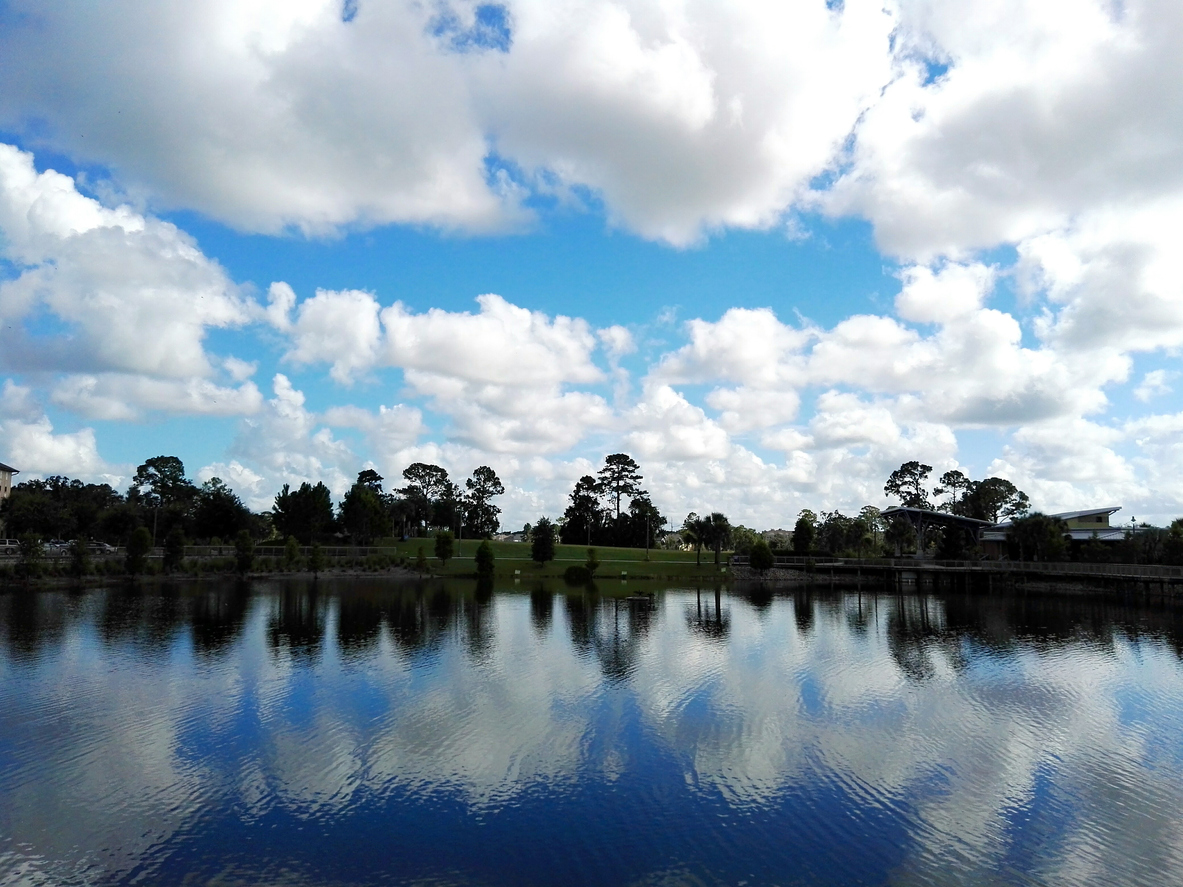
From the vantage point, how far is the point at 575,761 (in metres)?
21.6

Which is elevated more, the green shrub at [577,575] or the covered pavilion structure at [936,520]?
the covered pavilion structure at [936,520]

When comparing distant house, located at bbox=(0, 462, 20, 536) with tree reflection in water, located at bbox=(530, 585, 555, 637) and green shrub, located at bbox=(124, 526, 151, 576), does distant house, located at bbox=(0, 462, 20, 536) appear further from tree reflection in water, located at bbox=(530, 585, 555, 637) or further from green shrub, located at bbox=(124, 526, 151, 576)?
tree reflection in water, located at bbox=(530, 585, 555, 637)

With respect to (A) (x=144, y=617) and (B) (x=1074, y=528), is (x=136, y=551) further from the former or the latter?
(B) (x=1074, y=528)

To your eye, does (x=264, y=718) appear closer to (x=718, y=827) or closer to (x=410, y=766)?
(x=410, y=766)

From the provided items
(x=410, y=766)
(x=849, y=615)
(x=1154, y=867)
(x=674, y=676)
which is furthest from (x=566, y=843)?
(x=849, y=615)

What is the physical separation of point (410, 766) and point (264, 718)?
295 inches

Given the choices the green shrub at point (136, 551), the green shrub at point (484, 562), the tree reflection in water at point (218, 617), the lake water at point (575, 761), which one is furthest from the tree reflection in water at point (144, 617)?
the green shrub at point (484, 562)

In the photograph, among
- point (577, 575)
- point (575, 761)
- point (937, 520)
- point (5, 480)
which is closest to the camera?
point (575, 761)

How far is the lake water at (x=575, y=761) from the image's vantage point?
15.6 metres

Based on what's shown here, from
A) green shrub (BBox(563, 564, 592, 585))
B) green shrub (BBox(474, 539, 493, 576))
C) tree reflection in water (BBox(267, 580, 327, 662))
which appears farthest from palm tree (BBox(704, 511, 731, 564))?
tree reflection in water (BBox(267, 580, 327, 662))

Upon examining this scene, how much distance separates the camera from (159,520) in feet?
373

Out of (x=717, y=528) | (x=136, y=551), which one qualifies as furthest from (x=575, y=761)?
(x=717, y=528)

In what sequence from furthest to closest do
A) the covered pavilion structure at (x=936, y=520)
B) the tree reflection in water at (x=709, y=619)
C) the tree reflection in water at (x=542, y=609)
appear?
the covered pavilion structure at (x=936, y=520) → the tree reflection in water at (x=542, y=609) → the tree reflection in water at (x=709, y=619)

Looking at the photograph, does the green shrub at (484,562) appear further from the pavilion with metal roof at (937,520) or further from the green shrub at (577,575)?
the pavilion with metal roof at (937,520)
